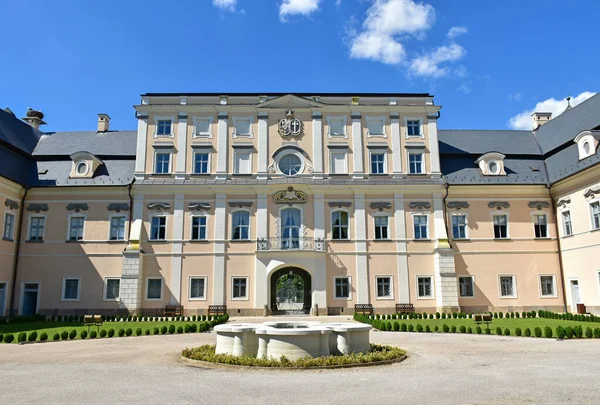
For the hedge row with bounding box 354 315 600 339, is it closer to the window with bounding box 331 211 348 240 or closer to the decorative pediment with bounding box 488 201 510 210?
the window with bounding box 331 211 348 240

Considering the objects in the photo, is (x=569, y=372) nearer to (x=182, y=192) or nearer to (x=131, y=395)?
(x=131, y=395)

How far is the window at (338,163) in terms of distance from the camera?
30.4 m

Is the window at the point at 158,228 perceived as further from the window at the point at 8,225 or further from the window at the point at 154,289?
the window at the point at 8,225

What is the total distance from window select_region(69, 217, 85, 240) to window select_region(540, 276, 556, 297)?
2880 cm

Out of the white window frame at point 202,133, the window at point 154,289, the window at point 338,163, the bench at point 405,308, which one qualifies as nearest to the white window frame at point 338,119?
the window at point 338,163

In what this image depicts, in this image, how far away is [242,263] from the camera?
2889cm

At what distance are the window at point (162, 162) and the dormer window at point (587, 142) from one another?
24605mm

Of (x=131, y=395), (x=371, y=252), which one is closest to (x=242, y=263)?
(x=371, y=252)

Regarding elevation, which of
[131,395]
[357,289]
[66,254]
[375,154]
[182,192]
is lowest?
[131,395]

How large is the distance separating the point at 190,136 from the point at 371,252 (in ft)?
45.4

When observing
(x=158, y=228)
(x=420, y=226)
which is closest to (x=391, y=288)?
(x=420, y=226)

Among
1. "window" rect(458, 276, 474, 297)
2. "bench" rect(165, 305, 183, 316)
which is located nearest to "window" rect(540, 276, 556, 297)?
"window" rect(458, 276, 474, 297)

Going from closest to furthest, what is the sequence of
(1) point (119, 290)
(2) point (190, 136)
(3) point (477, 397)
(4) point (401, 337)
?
(3) point (477, 397) < (4) point (401, 337) < (1) point (119, 290) < (2) point (190, 136)

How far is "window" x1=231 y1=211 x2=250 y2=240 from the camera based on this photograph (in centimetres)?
2934
